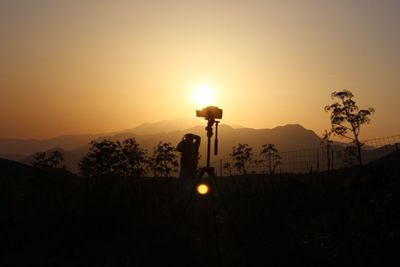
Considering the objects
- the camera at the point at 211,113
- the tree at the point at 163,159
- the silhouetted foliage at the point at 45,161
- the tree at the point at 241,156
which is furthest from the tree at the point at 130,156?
the camera at the point at 211,113

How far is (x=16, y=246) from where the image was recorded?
805cm

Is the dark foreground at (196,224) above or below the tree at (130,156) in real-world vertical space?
below

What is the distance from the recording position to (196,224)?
8875 mm

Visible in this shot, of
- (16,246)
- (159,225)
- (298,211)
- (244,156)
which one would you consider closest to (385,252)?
(298,211)

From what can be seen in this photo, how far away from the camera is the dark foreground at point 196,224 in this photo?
280 inches

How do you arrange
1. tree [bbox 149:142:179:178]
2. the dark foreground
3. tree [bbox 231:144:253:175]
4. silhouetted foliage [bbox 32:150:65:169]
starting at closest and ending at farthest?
the dark foreground
silhouetted foliage [bbox 32:150:65:169]
tree [bbox 149:142:179:178]
tree [bbox 231:144:253:175]

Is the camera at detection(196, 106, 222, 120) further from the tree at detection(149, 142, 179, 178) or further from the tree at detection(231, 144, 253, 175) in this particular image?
the tree at detection(231, 144, 253, 175)

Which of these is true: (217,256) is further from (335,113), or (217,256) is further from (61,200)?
(335,113)

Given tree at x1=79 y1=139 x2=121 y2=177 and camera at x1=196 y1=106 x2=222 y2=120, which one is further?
tree at x1=79 y1=139 x2=121 y2=177

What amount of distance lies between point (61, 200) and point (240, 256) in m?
4.69

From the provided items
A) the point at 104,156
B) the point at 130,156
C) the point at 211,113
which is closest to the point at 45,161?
the point at 104,156

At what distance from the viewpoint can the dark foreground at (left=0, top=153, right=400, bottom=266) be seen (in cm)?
711

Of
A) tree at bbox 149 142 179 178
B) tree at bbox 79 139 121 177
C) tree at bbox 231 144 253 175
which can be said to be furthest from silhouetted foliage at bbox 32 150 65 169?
tree at bbox 231 144 253 175

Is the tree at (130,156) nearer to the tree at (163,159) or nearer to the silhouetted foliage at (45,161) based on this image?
the silhouetted foliage at (45,161)
